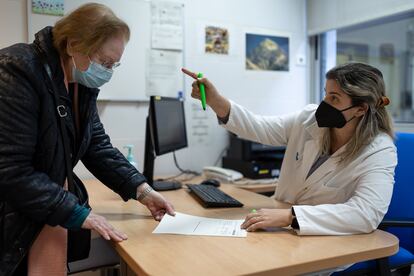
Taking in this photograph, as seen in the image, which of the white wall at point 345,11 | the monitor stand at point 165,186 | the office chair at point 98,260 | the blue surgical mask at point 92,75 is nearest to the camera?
the blue surgical mask at point 92,75

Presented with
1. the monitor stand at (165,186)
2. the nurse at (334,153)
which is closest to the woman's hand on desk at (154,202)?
the nurse at (334,153)

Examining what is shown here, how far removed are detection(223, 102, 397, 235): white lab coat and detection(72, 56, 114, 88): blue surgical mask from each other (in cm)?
70

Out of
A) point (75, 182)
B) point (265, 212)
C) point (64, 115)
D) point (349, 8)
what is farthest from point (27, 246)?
point (349, 8)

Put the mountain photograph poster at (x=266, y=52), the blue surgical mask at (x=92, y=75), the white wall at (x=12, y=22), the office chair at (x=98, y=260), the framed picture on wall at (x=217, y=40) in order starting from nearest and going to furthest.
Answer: the blue surgical mask at (x=92, y=75)
the office chair at (x=98, y=260)
the white wall at (x=12, y=22)
the framed picture on wall at (x=217, y=40)
the mountain photograph poster at (x=266, y=52)

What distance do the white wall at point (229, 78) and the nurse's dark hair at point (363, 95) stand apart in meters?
1.36

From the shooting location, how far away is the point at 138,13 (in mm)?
2518

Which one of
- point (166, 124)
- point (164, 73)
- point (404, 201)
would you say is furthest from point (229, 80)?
point (404, 201)

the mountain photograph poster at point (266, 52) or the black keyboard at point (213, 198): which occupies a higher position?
the mountain photograph poster at point (266, 52)

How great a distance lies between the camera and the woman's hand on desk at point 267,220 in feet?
4.10

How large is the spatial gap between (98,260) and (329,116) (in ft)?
3.73

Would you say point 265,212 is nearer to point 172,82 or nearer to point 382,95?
point 382,95

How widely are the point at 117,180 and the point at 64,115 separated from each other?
1.27ft

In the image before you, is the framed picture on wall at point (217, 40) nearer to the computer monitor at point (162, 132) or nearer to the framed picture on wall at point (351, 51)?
the computer monitor at point (162, 132)

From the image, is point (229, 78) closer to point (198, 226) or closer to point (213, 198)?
point (213, 198)
